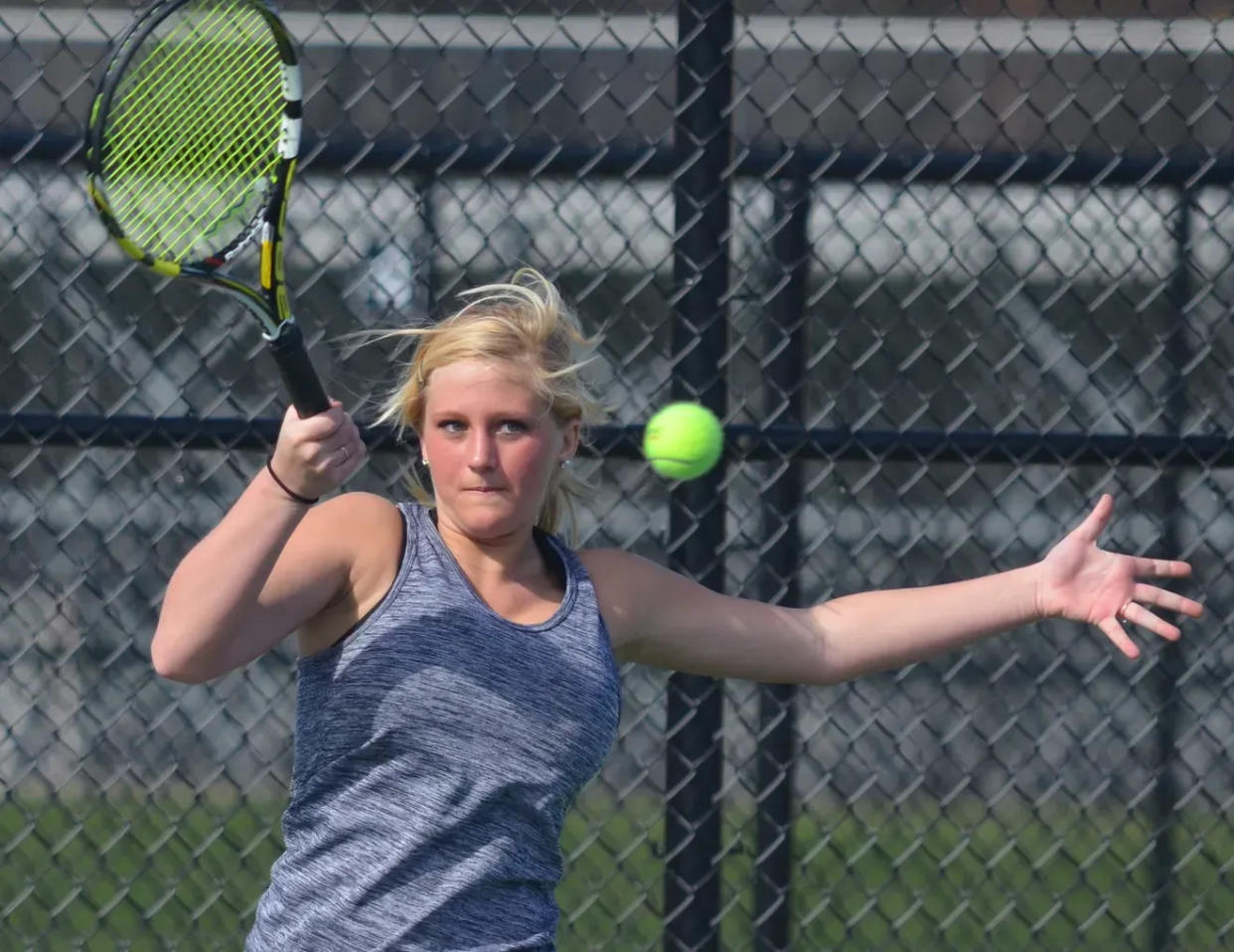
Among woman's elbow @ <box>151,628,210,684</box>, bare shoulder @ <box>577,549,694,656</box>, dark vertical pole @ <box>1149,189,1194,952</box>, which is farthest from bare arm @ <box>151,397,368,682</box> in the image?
dark vertical pole @ <box>1149,189,1194,952</box>

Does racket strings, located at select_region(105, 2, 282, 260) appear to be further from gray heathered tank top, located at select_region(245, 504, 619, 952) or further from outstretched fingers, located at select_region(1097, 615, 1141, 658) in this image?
outstretched fingers, located at select_region(1097, 615, 1141, 658)

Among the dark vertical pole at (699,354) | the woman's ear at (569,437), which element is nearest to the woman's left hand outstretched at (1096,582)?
the woman's ear at (569,437)

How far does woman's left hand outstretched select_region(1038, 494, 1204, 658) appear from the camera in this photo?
2.16 metres

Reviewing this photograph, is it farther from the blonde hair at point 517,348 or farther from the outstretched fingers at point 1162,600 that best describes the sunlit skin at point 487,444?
the outstretched fingers at point 1162,600

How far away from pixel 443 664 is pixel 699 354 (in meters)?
1.27

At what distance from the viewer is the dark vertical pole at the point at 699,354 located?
121 inches

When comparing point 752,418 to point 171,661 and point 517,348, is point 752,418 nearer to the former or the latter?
point 517,348

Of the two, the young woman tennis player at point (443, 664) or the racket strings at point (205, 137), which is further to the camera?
the racket strings at point (205, 137)

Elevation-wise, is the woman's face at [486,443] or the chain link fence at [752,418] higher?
the chain link fence at [752,418]

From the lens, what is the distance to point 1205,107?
3354 millimetres

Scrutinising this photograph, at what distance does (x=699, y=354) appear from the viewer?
3072mm

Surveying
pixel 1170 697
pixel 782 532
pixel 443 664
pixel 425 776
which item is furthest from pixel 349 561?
pixel 1170 697

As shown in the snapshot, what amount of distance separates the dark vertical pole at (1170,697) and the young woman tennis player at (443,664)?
1604mm

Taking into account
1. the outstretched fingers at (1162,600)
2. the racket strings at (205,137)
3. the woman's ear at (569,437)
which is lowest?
the outstretched fingers at (1162,600)
